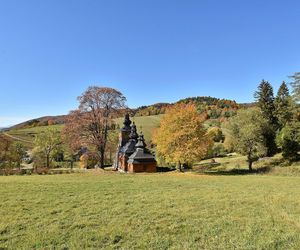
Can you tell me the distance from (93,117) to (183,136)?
16.2 meters

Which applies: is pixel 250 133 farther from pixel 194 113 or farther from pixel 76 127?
pixel 76 127

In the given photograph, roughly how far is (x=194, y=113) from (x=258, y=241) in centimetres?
3343

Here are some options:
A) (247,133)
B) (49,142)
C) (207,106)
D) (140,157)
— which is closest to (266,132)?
(247,133)

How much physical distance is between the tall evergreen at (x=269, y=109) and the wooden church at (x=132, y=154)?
23.4 meters

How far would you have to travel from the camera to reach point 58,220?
11.9 meters

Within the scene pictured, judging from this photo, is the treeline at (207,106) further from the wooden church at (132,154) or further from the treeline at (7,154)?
the treeline at (7,154)

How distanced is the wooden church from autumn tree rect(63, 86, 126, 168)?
13.8 feet

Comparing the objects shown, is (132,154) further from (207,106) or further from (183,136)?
(207,106)

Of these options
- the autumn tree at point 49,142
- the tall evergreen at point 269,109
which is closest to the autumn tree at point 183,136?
the tall evergreen at point 269,109

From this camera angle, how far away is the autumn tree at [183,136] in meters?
40.4

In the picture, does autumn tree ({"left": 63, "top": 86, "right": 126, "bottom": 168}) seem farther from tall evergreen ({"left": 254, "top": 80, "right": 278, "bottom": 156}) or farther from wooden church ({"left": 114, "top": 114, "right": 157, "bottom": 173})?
tall evergreen ({"left": 254, "top": 80, "right": 278, "bottom": 156})

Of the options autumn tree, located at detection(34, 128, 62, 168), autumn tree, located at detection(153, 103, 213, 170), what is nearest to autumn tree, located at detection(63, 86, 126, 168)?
autumn tree, located at detection(153, 103, 213, 170)

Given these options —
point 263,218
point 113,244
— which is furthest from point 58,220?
point 263,218

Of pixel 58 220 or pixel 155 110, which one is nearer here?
pixel 58 220
